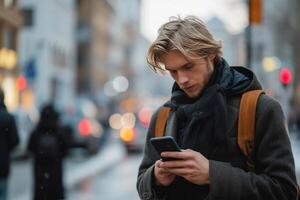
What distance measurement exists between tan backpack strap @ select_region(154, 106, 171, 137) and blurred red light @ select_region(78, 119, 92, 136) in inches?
768

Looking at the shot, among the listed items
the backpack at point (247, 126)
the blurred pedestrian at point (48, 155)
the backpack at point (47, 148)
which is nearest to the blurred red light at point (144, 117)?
the blurred pedestrian at point (48, 155)

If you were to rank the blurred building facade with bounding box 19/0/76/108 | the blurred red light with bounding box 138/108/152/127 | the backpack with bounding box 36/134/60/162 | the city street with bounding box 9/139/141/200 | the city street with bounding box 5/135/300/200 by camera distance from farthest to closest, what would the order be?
the blurred building facade with bounding box 19/0/76/108 < the blurred red light with bounding box 138/108/152/127 < the city street with bounding box 9/139/141/200 < the city street with bounding box 5/135/300/200 < the backpack with bounding box 36/134/60/162

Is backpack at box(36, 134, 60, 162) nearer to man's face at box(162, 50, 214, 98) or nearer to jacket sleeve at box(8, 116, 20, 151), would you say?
jacket sleeve at box(8, 116, 20, 151)

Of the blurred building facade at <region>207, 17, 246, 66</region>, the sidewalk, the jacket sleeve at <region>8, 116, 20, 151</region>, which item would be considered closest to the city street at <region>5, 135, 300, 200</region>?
the sidewalk

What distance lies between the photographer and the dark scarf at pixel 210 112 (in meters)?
2.47

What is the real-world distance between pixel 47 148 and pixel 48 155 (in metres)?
0.10

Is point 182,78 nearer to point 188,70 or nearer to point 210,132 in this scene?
point 188,70

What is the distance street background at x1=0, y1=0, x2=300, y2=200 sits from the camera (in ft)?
53.3

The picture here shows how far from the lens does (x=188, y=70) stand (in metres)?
2.53

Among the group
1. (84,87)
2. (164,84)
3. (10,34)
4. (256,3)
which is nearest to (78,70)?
(84,87)

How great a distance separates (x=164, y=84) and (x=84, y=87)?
88140 millimetres

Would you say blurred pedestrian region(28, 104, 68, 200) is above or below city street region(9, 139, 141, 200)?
above

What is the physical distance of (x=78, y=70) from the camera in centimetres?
7269

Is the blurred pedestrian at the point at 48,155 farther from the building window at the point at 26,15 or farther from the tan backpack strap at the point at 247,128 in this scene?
the building window at the point at 26,15
